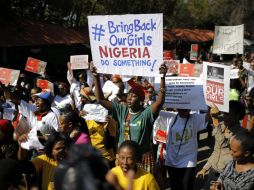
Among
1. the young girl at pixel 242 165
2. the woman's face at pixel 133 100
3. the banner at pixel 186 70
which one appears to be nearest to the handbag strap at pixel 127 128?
the woman's face at pixel 133 100

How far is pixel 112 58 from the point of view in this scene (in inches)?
239

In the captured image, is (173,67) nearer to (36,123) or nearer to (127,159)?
(36,123)

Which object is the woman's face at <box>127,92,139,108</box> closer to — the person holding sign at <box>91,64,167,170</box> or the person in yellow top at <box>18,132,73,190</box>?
the person holding sign at <box>91,64,167,170</box>

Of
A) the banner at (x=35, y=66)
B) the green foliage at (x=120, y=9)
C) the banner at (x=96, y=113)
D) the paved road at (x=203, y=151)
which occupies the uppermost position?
the green foliage at (x=120, y=9)

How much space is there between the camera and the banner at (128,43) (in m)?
5.64

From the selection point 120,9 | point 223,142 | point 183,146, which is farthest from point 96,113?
point 120,9

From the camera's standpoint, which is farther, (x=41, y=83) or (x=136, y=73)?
(x=41, y=83)

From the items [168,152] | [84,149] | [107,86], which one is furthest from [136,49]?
[84,149]

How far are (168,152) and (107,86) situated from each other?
3689 mm

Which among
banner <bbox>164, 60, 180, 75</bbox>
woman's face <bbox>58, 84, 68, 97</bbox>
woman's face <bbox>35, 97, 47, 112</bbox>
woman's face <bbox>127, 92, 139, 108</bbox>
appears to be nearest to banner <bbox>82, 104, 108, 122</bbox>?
woman's face <bbox>35, 97, 47, 112</bbox>

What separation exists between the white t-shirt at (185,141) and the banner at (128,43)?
2.22 feet

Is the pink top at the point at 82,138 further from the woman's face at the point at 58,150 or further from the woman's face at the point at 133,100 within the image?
the woman's face at the point at 58,150

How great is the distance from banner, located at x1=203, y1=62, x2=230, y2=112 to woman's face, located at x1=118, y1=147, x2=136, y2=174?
6.06 ft

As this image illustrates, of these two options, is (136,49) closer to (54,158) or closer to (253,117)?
(253,117)
